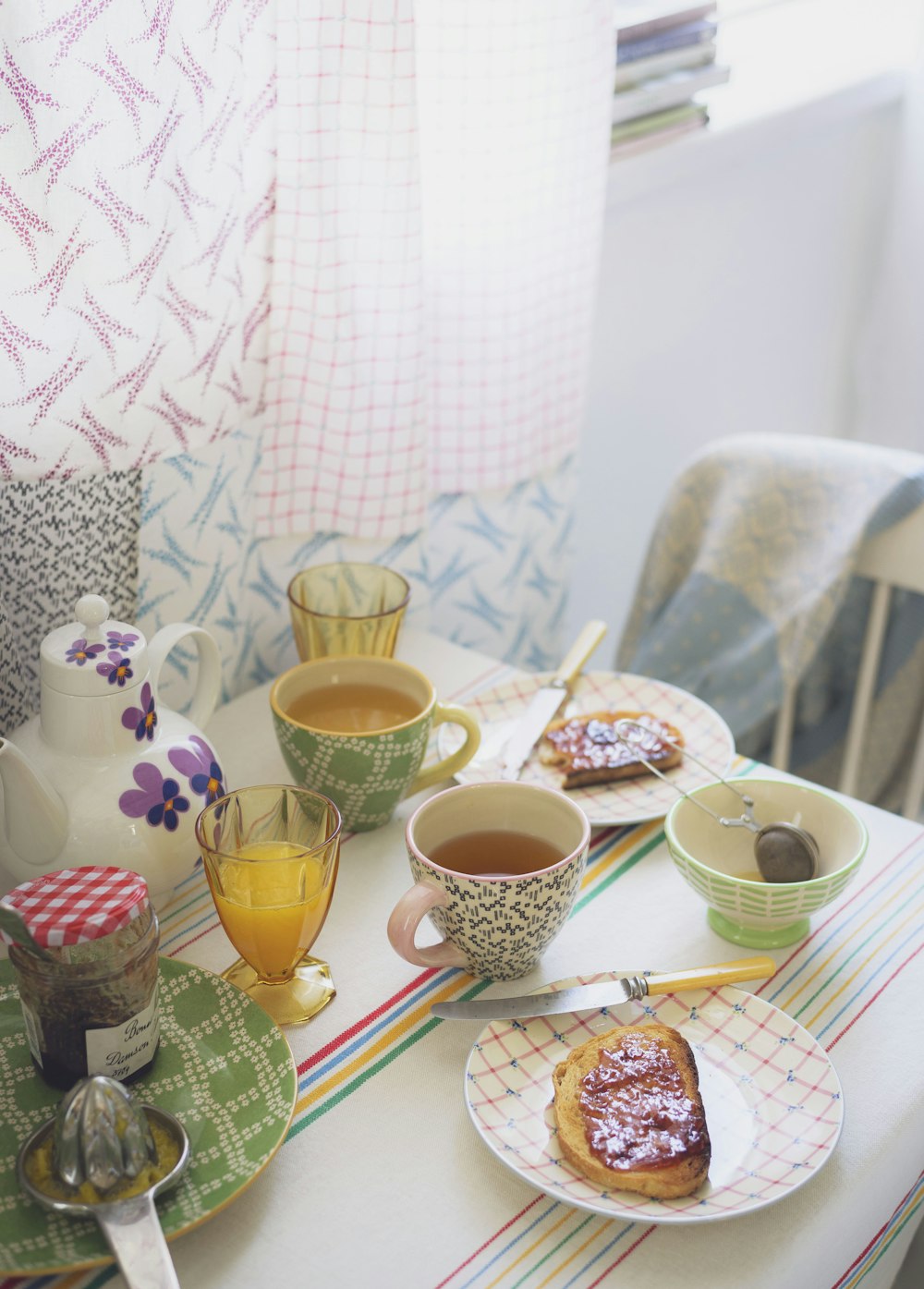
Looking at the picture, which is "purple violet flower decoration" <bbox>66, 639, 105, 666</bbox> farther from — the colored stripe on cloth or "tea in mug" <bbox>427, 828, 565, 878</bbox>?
the colored stripe on cloth

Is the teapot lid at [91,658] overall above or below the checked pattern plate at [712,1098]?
above

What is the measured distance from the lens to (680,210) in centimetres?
171

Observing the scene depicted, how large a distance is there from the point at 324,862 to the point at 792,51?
171 centimetres

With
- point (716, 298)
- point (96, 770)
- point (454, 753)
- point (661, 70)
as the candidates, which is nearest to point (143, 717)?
point (96, 770)

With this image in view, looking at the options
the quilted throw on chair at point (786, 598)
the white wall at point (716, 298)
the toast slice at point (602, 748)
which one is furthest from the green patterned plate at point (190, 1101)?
the white wall at point (716, 298)

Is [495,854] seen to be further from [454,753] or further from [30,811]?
[30,811]

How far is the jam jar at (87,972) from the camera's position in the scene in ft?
2.08

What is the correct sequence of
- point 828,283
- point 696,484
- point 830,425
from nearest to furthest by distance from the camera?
point 696,484
point 828,283
point 830,425

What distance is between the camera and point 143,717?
77 cm

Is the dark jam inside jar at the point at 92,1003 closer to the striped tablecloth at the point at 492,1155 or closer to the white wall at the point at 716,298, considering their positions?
the striped tablecloth at the point at 492,1155

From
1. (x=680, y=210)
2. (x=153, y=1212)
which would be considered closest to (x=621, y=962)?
(x=153, y=1212)

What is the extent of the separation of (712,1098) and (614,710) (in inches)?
16.4

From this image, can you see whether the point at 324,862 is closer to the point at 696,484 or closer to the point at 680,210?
the point at 696,484

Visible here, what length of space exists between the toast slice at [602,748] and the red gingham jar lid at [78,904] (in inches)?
15.2
